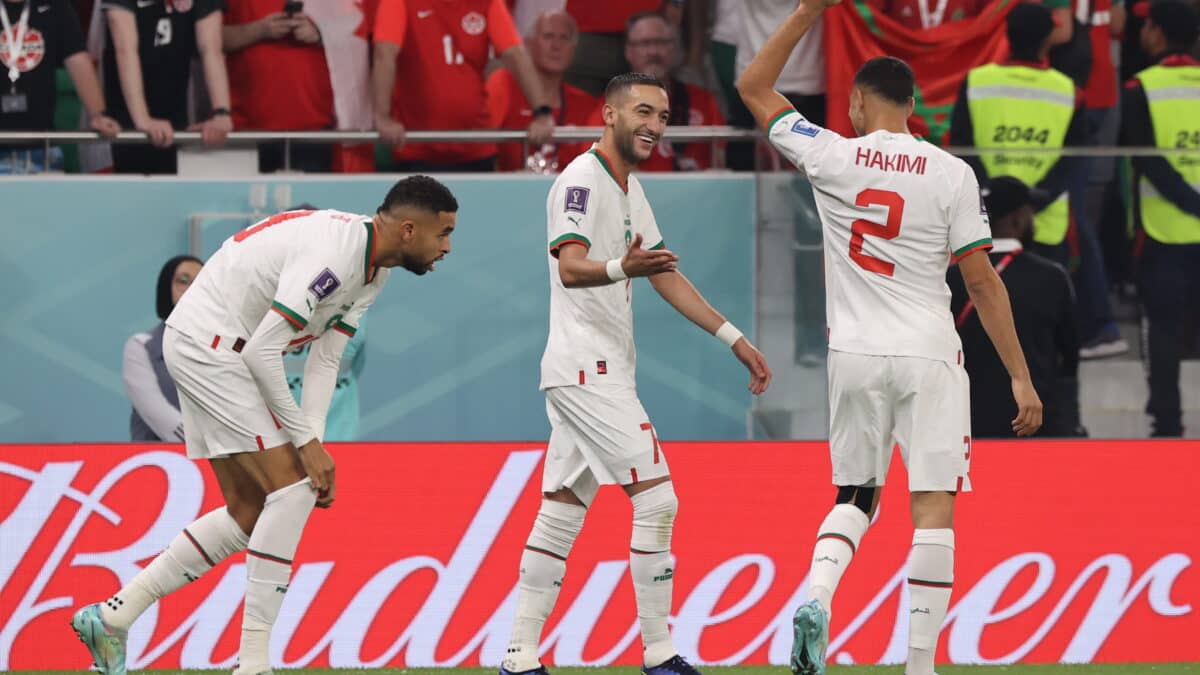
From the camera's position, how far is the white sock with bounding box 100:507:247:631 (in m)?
6.07

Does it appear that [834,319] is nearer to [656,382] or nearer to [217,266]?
[217,266]

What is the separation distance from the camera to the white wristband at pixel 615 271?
19.2ft

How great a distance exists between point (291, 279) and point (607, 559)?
218 centimetres

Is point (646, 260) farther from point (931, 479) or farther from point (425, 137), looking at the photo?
point (425, 137)

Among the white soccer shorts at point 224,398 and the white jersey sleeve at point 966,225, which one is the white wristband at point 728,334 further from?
the white soccer shorts at point 224,398

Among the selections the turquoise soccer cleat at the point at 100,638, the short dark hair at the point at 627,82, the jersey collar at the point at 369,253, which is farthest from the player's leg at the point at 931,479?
the turquoise soccer cleat at the point at 100,638

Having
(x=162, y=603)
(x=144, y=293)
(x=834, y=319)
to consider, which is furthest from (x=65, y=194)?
(x=834, y=319)

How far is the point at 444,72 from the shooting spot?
9.73 meters

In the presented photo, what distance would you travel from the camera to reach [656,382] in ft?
30.6

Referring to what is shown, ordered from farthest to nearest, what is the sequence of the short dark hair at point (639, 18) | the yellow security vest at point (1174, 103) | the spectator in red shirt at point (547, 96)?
1. the short dark hair at point (639, 18)
2. the spectator in red shirt at point (547, 96)
3. the yellow security vest at point (1174, 103)

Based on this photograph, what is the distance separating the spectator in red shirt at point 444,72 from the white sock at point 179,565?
3725 millimetres

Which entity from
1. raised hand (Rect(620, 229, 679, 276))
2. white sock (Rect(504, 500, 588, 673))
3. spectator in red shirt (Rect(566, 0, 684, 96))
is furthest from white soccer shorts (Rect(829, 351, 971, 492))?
spectator in red shirt (Rect(566, 0, 684, 96))

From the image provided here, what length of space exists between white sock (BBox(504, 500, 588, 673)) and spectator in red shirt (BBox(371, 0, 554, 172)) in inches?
139

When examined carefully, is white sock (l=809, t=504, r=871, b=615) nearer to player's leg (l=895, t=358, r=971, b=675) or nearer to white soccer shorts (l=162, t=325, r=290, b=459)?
player's leg (l=895, t=358, r=971, b=675)
